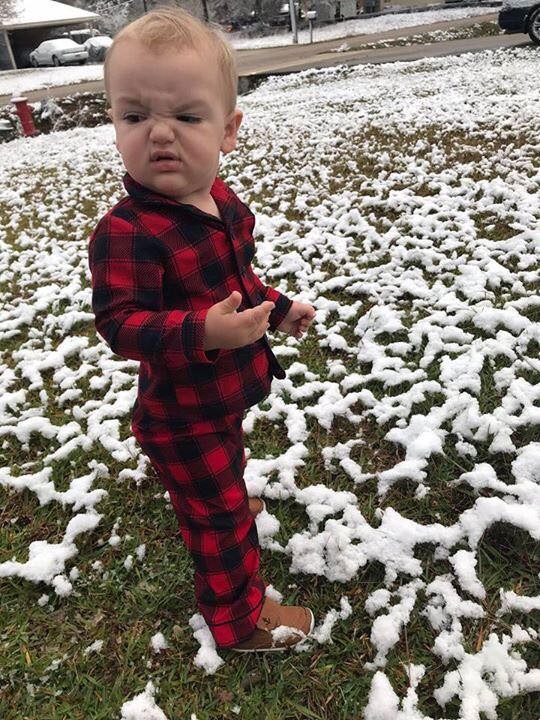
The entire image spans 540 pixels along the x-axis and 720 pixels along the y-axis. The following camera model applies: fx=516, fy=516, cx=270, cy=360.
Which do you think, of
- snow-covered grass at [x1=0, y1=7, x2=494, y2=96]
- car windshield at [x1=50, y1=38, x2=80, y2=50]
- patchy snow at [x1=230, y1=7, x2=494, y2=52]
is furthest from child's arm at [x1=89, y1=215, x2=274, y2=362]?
car windshield at [x1=50, y1=38, x2=80, y2=50]

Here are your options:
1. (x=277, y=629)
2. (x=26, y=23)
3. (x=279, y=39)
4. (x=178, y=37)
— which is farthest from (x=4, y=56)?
(x=277, y=629)

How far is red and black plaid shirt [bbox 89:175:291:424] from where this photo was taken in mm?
1175

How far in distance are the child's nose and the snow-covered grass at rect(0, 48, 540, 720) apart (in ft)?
4.85

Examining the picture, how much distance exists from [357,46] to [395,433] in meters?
22.2

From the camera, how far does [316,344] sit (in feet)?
10.3

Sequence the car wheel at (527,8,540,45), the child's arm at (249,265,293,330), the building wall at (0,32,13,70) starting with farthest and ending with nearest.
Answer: the building wall at (0,32,13,70)
the car wheel at (527,8,540,45)
the child's arm at (249,265,293,330)

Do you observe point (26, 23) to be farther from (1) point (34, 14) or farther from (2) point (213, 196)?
(2) point (213, 196)

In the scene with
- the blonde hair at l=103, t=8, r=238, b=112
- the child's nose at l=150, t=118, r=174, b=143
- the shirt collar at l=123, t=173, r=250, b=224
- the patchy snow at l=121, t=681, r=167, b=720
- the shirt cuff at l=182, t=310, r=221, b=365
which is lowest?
the patchy snow at l=121, t=681, r=167, b=720

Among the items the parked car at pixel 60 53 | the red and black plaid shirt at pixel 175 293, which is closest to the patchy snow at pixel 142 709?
the red and black plaid shirt at pixel 175 293

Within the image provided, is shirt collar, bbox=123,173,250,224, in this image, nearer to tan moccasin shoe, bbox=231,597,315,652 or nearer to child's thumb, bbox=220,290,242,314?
child's thumb, bbox=220,290,242,314

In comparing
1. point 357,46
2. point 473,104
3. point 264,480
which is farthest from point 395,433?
point 357,46

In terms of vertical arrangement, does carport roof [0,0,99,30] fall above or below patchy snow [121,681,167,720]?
above

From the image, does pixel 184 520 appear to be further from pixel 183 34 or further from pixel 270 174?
pixel 270 174

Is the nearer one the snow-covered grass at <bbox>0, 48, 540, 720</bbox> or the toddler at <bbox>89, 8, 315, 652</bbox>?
the toddler at <bbox>89, 8, 315, 652</bbox>
